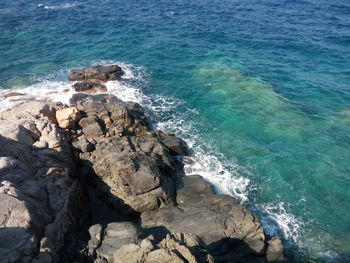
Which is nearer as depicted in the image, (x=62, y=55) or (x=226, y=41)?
(x=62, y=55)

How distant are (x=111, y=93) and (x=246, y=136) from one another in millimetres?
19191

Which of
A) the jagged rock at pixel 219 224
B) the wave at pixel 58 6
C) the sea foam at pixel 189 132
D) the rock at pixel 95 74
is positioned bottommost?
the sea foam at pixel 189 132

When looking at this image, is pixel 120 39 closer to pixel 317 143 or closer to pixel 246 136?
pixel 246 136

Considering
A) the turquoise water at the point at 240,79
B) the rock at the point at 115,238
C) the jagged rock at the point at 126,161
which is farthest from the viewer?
the turquoise water at the point at 240,79

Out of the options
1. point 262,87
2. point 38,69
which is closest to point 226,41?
point 262,87

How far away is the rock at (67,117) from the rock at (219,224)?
1306cm

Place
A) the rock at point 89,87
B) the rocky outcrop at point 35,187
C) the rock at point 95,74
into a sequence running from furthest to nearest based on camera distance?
the rock at point 95,74 → the rock at point 89,87 → the rocky outcrop at point 35,187

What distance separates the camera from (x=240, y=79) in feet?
162

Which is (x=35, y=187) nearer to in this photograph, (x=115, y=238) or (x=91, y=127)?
(x=115, y=238)

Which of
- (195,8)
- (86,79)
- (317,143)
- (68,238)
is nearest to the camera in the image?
(68,238)

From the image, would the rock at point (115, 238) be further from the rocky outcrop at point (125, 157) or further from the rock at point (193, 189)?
the rock at point (193, 189)

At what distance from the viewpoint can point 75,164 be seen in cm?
3036

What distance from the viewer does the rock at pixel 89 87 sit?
4488cm

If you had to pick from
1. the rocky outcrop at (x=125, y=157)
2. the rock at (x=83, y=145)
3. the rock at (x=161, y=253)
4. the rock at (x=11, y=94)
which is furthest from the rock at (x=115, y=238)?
the rock at (x=11, y=94)
